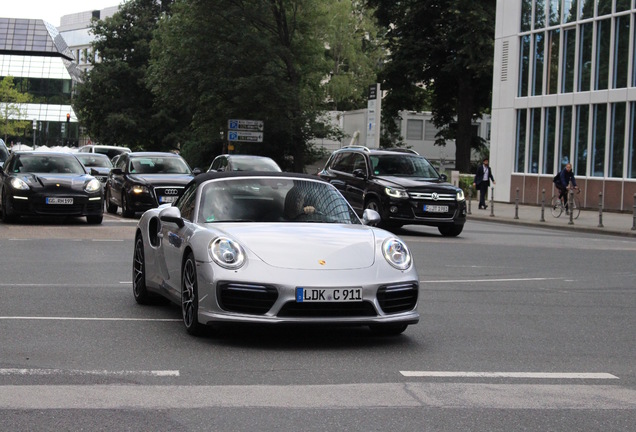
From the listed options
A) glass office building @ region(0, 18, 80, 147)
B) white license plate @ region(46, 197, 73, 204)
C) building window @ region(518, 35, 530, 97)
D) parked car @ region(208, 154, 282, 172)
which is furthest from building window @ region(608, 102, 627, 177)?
glass office building @ region(0, 18, 80, 147)

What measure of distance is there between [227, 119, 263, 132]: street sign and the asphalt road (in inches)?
1707

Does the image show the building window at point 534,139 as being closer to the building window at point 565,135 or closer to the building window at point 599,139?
the building window at point 565,135

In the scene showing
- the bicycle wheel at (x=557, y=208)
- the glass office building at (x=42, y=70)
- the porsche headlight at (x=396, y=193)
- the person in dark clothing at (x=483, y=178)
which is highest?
the glass office building at (x=42, y=70)

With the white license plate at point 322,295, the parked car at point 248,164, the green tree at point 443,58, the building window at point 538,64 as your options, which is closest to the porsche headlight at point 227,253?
the white license plate at point 322,295

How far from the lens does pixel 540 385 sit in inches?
272

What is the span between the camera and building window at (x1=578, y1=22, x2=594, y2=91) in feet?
133

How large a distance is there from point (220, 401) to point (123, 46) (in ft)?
262

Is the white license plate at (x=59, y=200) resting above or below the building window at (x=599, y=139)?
below

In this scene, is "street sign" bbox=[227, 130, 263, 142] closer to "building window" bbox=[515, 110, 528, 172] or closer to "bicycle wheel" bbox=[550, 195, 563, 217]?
"building window" bbox=[515, 110, 528, 172]

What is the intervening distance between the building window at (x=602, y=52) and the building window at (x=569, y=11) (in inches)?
81.6

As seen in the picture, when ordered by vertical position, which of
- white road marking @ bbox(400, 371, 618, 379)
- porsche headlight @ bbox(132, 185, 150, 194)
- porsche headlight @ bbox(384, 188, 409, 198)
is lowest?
white road marking @ bbox(400, 371, 618, 379)

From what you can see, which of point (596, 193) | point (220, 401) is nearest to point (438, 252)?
point (220, 401)

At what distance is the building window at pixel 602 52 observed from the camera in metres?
39.2

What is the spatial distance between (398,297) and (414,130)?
73556 mm
